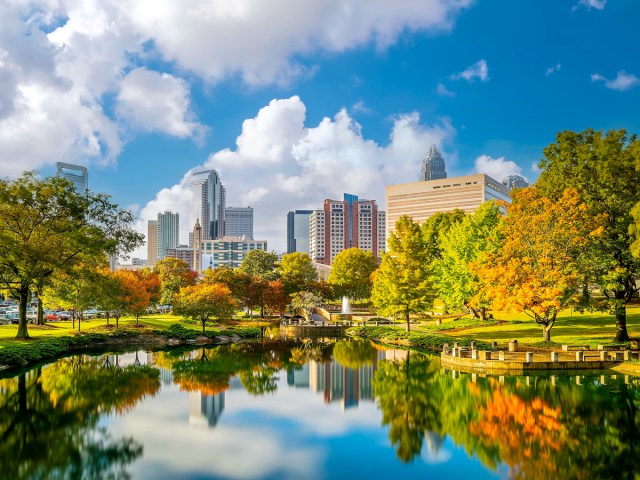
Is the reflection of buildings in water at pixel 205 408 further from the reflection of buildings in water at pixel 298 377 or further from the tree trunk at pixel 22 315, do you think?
the tree trunk at pixel 22 315

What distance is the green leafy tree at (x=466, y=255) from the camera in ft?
192

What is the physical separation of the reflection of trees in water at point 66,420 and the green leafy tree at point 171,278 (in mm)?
43488

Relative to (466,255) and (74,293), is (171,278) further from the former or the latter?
(466,255)

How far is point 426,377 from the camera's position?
31641 mm

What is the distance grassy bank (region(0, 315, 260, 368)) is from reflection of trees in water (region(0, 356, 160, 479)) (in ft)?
12.9

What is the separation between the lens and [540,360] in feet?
110

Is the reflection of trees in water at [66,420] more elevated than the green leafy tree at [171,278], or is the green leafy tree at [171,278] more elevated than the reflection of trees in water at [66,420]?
the green leafy tree at [171,278]

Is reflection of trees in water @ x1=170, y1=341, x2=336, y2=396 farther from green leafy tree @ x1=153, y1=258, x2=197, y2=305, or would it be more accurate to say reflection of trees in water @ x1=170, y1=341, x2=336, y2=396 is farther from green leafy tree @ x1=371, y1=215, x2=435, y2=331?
green leafy tree @ x1=153, y1=258, x2=197, y2=305

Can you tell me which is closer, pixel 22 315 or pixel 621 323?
pixel 621 323

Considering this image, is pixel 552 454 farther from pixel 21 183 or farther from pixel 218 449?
pixel 21 183

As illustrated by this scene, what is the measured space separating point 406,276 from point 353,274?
6818 cm

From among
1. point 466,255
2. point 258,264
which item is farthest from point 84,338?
point 258,264

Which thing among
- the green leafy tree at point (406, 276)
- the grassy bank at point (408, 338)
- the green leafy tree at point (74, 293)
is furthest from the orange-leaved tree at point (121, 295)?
the green leafy tree at point (406, 276)

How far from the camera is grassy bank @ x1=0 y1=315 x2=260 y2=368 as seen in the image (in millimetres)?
37938
